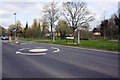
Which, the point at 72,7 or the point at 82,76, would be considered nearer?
the point at 82,76

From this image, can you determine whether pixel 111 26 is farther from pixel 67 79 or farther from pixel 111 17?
pixel 67 79

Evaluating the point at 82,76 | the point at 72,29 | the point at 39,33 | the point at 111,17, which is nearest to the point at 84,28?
the point at 72,29

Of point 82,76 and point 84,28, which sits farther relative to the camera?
point 84,28

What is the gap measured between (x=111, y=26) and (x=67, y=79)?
126ft

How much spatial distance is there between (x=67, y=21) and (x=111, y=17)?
623 inches

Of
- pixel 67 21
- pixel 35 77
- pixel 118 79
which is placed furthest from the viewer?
pixel 67 21

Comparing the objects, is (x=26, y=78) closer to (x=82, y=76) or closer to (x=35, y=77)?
(x=35, y=77)

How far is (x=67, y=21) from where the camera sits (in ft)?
174

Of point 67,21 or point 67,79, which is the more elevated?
point 67,21

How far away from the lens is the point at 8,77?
17.8 ft

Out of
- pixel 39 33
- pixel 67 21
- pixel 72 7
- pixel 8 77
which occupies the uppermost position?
pixel 72 7

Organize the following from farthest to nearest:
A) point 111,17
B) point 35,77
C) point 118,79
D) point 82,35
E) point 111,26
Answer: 1. point 111,17
2. point 82,35
3. point 111,26
4. point 35,77
5. point 118,79

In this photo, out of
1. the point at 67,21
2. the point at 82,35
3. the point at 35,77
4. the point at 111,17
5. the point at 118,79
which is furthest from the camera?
the point at 67,21

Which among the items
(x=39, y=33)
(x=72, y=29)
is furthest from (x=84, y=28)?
(x=39, y=33)
